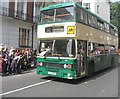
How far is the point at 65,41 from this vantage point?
12.0 metres

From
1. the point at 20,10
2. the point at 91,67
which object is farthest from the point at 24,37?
the point at 91,67

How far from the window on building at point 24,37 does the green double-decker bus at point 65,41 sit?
12203mm

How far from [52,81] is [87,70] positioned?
7.34ft

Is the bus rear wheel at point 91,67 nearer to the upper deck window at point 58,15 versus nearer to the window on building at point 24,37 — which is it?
the upper deck window at point 58,15

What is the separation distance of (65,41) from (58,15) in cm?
158

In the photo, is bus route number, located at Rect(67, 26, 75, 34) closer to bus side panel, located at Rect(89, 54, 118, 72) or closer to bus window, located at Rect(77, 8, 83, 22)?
bus window, located at Rect(77, 8, 83, 22)

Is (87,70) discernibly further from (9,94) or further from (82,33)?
(9,94)

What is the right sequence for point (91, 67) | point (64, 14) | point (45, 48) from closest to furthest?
point (64, 14)
point (45, 48)
point (91, 67)

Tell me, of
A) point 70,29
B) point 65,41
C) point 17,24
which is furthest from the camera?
point 17,24

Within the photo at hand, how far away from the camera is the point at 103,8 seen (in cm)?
5456

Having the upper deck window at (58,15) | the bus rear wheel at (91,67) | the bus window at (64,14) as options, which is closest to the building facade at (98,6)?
the bus rear wheel at (91,67)

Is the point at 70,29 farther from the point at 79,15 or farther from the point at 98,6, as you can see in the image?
the point at 98,6

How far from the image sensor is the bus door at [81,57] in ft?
40.0

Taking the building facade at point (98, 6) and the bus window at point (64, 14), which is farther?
the building facade at point (98, 6)
